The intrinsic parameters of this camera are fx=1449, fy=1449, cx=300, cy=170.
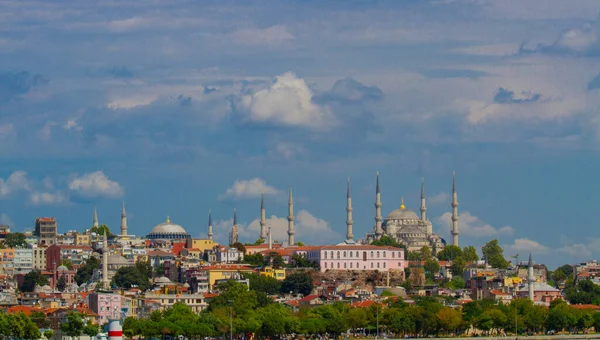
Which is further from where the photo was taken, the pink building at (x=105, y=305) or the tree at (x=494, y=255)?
the tree at (x=494, y=255)

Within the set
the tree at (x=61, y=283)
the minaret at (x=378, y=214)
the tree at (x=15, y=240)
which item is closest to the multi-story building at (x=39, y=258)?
the tree at (x=15, y=240)

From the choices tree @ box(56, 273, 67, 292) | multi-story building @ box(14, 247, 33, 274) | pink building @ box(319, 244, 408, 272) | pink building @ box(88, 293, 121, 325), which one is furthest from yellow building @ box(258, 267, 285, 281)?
pink building @ box(88, 293, 121, 325)

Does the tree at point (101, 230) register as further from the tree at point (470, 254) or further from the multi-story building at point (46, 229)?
the tree at point (470, 254)

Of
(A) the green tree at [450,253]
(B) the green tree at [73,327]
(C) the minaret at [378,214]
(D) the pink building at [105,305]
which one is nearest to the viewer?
(B) the green tree at [73,327]

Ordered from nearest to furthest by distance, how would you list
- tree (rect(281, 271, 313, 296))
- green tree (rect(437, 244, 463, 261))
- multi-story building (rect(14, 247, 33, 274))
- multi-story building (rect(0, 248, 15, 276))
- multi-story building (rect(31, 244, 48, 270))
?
tree (rect(281, 271, 313, 296)), multi-story building (rect(0, 248, 15, 276)), multi-story building (rect(14, 247, 33, 274)), multi-story building (rect(31, 244, 48, 270)), green tree (rect(437, 244, 463, 261))

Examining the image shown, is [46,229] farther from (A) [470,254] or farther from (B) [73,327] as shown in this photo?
(B) [73,327]

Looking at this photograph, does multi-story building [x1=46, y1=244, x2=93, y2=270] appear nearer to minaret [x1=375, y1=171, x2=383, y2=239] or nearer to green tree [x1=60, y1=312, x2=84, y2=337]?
minaret [x1=375, y1=171, x2=383, y2=239]
